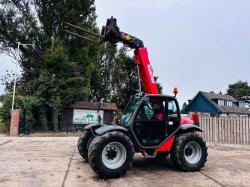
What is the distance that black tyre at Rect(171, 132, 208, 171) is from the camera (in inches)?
277

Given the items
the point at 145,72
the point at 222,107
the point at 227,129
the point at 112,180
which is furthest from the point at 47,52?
the point at 222,107

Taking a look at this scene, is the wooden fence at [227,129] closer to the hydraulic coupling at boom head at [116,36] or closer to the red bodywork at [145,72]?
the red bodywork at [145,72]

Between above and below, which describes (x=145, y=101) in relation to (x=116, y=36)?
below

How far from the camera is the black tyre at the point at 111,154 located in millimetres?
6113

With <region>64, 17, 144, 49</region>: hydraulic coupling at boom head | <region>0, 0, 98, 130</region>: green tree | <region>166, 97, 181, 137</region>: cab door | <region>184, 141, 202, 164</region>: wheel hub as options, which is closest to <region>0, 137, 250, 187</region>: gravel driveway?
<region>184, 141, 202, 164</region>: wheel hub

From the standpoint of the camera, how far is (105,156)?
6.36 meters

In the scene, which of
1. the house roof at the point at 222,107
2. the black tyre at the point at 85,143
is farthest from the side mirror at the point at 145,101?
the house roof at the point at 222,107

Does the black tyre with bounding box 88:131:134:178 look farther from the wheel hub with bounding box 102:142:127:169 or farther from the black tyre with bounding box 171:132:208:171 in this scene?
the black tyre with bounding box 171:132:208:171

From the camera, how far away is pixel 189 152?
740 cm

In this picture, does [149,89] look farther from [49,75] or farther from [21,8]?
[21,8]

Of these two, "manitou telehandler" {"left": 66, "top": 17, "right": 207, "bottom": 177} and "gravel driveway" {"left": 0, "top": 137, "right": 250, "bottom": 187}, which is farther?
"manitou telehandler" {"left": 66, "top": 17, "right": 207, "bottom": 177}

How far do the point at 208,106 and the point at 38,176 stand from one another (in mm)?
38083

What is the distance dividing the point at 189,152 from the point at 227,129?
6.46 meters

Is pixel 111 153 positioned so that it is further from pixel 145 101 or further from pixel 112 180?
pixel 145 101
